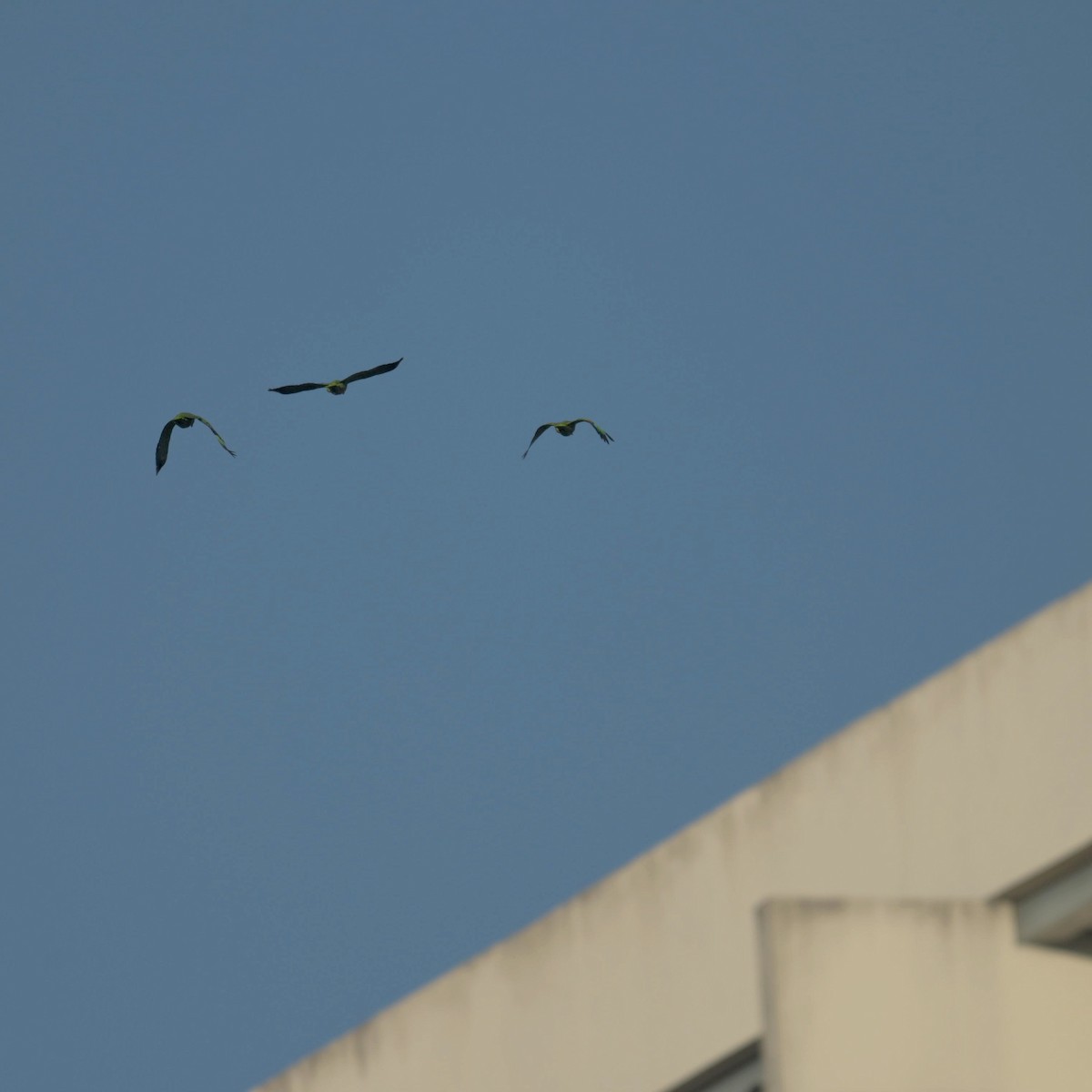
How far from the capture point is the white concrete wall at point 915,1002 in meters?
15.4

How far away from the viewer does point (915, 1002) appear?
15.8 metres

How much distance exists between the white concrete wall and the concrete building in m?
0.01

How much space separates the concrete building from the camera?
15.6 m

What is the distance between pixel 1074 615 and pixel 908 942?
2.28 metres

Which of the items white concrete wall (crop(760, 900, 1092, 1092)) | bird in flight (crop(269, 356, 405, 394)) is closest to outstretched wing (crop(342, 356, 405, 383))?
bird in flight (crop(269, 356, 405, 394))

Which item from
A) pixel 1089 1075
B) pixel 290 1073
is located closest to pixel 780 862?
pixel 1089 1075

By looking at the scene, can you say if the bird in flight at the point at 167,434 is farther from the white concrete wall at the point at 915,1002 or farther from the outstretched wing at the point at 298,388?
the white concrete wall at the point at 915,1002

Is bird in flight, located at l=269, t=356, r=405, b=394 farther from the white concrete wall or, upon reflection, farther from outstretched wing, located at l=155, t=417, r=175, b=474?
the white concrete wall

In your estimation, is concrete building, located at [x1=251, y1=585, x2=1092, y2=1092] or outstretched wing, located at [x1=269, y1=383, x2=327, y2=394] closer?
concrete building, located at [x1=251, y1=585, x2=1092, y2=1092]

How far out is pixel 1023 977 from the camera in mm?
16219

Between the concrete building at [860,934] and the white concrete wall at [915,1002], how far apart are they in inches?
0.5

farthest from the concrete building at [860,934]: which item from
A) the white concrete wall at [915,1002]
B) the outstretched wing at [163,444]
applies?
the outstretched wing at [163,444]

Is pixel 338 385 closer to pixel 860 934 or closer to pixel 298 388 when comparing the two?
pixel 298 388

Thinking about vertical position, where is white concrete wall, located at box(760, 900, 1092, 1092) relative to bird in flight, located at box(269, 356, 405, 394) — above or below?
below
